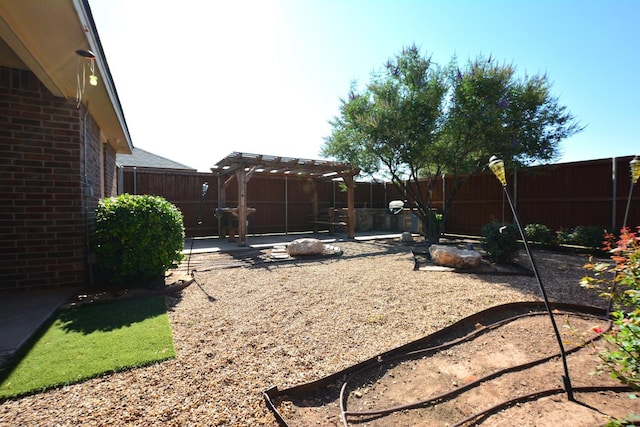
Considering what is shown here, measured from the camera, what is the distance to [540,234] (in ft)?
26.2

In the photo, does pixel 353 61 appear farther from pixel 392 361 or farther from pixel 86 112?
pixel 392 361

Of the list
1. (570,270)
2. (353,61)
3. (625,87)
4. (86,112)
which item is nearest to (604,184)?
(625,87)

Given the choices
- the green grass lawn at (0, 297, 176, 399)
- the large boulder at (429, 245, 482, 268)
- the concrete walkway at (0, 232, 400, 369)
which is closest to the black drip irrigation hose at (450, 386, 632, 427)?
the green grass lawn at (0, 297, 176, 399)

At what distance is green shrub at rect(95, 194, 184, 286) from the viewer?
395 cm

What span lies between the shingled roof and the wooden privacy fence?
1084 mm

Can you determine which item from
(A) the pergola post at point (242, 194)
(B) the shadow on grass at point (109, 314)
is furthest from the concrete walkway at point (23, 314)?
(A) the pergola post at point (242, 194)

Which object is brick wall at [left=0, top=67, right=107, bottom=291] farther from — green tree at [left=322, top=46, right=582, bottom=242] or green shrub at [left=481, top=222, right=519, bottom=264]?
green shrub at [left=481, top=222, right=519, bottom=264]

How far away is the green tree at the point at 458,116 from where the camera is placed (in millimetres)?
7535

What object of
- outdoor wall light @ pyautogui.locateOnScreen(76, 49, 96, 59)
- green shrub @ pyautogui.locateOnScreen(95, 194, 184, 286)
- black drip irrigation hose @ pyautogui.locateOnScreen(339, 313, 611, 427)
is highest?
outdoor wall light @ pyautogui.locateOnScreen(76, 49, 96, 59)

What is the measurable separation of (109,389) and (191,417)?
26.3 inches

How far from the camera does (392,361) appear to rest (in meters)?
2.30

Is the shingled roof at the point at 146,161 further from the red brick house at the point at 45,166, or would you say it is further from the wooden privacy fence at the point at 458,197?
the red brick house at the point at 45,166

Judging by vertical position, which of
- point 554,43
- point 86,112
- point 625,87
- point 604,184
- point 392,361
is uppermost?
point 554,43

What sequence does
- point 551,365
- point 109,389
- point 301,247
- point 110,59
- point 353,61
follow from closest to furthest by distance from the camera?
point 109,389 < point 551,365 < point 110,59 < point 301,247 < point 353,61
